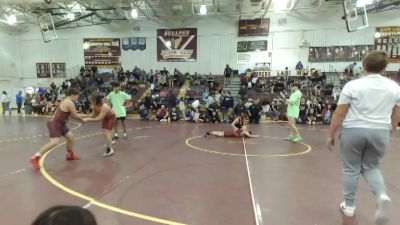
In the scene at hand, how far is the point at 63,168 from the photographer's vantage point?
555 centimetres

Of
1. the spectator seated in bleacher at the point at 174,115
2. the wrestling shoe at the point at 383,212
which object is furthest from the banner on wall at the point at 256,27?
the wrestling shoe at the point at 383,212

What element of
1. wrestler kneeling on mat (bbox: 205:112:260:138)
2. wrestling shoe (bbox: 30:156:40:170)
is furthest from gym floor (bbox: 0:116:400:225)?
wrestler kneeling on mat (bbox: 205:112:260:138)

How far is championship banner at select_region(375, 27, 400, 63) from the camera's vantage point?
19.7m

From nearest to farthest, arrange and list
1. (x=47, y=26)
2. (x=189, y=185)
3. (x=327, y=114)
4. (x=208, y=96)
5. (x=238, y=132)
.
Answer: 1. (x=189, y=185)
2. (x=238, y=132)
3. (x=327, y=114)
4. (x=208, y=96)
5. (x=47, y=26)

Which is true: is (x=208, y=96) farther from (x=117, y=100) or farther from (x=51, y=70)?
(x=51, y=70)

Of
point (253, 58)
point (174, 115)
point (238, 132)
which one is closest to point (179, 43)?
point (253, 58)

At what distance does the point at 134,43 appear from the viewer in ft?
76.9

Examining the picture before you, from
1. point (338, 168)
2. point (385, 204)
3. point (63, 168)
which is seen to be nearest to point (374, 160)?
point (385, 204)

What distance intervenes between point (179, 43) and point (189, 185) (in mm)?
19334

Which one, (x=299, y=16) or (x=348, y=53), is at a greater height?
(x=299, y=16)

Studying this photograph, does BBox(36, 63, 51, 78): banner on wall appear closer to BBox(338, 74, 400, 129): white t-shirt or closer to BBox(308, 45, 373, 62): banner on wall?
BBox(308, 45, 373, 62): banner on wall

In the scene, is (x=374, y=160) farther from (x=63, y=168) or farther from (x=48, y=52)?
(x=48, y=52)

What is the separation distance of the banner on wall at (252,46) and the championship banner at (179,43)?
3.53 m

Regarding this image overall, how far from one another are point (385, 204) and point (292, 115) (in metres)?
5.93
